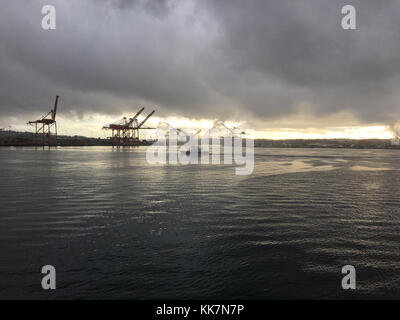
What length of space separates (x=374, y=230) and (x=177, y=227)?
379 inches

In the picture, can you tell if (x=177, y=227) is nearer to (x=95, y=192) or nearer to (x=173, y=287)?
(x=173, y=287)

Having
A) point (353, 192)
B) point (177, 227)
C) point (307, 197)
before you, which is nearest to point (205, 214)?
point (177, 227)

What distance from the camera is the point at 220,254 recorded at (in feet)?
34.6

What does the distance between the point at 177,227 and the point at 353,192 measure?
18888 mm

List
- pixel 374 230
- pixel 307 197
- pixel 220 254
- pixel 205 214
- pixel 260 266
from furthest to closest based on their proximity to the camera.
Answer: pixel 307 197 → pixel 205 214 → pixel 374 230 → pixel 220 254 → pixel 260 266

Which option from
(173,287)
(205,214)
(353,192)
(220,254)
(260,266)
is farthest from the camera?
(353,192)

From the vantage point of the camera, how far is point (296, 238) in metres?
12.4
